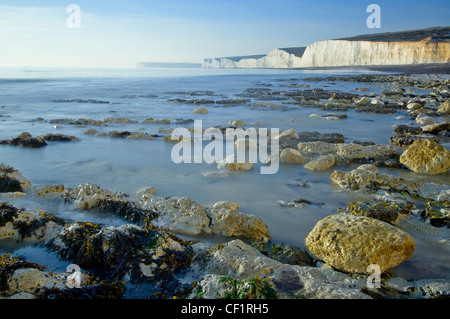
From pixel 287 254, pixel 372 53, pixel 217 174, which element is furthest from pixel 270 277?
pixel 372 53

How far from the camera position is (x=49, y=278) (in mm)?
2467

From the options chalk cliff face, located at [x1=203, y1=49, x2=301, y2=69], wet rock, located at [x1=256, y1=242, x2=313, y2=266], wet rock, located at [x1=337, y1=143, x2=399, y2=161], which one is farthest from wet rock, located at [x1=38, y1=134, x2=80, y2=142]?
chalk cliff face, located at [x1=203, y1=49, x2=301, y2=69]

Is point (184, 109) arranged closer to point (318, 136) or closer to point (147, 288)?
point (318, 136)

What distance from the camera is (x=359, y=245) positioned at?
9.77 feet

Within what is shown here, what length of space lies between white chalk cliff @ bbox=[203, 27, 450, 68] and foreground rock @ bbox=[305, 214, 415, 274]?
2814 inches

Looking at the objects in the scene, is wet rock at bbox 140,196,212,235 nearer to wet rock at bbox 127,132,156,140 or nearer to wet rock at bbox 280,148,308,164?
wet rock at bbox 280,148,308,164

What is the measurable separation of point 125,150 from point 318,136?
16.6ft

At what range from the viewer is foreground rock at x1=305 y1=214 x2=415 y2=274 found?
9.47 feet

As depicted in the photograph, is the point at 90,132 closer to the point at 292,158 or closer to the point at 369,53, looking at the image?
the point at 292,158

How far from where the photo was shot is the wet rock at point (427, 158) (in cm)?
557

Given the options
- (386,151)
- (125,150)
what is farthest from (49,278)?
(386,151)

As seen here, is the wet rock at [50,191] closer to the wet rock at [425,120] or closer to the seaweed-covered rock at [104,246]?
the seaweed-covered rock at [104,246]

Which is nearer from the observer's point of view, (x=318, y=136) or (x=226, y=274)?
(x=226, y=274)
